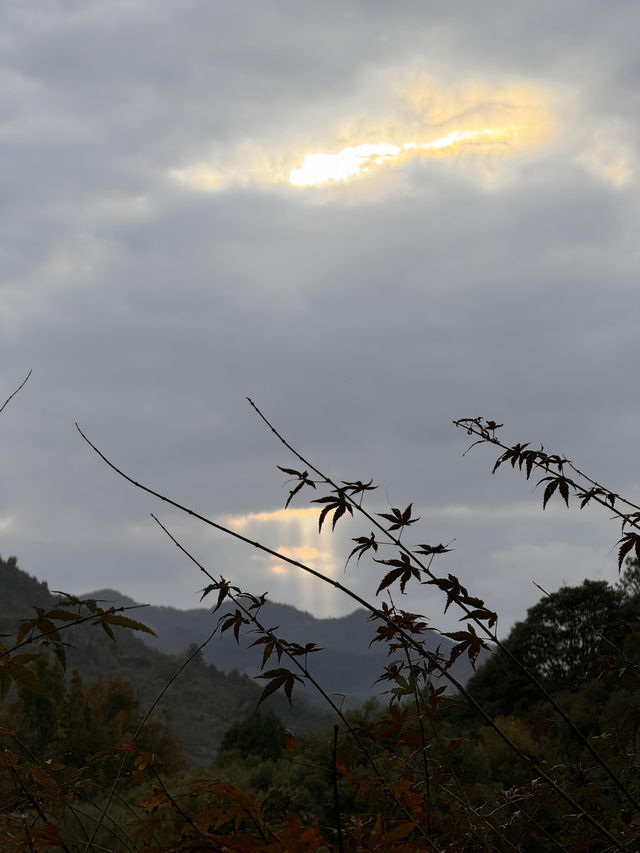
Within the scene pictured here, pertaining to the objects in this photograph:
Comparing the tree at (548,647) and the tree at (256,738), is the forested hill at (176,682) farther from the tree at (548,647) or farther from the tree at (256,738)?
the tree at (256,738)

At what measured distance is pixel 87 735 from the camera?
2084 cm

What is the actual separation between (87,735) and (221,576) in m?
20.1

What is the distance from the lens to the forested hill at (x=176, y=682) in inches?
2186

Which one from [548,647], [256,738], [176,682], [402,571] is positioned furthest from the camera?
[176,682]

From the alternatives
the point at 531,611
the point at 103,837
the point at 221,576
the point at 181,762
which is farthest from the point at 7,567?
the point at 221,576

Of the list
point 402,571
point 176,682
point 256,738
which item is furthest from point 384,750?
point 176,682

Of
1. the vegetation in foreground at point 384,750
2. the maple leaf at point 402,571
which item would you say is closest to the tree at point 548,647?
the vegetation in foreground at point 384,750

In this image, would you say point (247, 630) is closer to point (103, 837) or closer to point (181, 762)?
point (103, 837)

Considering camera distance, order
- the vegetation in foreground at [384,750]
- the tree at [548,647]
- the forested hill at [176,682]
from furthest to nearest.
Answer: the forested hill at [176,682], the tree at [548,647], the vegetation in foreground at [384,750]

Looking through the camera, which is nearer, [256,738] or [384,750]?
[384,750]

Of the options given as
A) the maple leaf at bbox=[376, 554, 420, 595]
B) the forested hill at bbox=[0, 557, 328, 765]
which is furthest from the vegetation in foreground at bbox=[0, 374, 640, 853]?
the forested hill at bbox=[0, 557, 328, 765]

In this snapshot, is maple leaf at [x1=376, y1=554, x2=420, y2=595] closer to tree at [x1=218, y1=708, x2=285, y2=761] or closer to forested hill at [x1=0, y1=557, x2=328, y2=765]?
tree at [x1=218, y1=708, x2=285, y2=761]

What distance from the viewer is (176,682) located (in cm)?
6278

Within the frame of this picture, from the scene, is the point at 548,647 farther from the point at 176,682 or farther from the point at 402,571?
the point at 176,682
